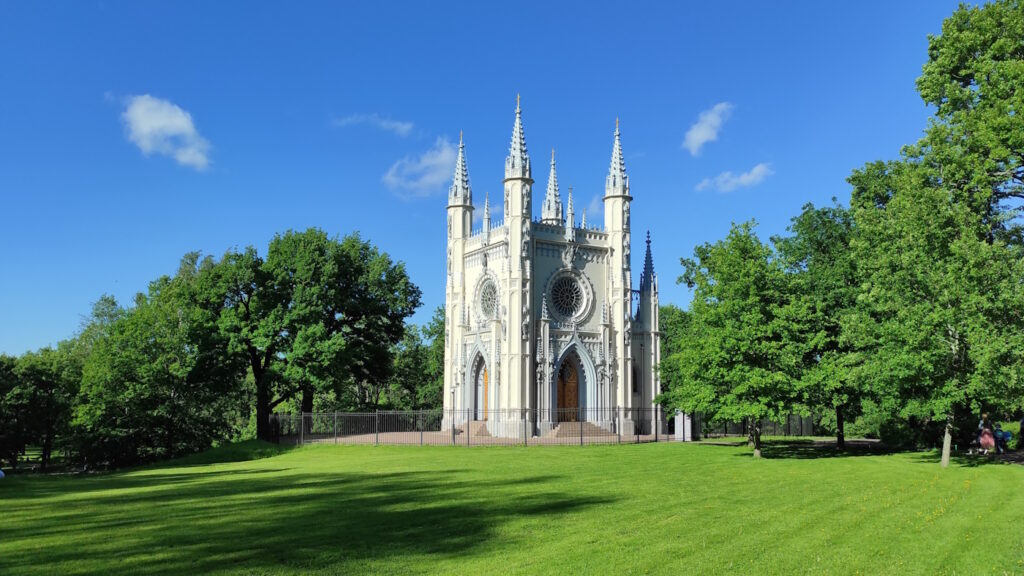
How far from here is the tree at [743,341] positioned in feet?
102

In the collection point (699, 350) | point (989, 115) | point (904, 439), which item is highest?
point (989, 115)

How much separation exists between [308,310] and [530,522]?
36.0m

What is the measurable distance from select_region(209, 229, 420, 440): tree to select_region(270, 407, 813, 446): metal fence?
2.73m

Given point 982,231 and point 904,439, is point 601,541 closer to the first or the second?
point 982,231

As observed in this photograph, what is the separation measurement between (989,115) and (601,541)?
832 inches

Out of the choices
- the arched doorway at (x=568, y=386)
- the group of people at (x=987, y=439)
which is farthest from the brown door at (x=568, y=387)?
the group of people at (x=987, y=439)

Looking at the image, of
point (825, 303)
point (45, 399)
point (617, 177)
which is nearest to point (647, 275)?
point (617, 177)

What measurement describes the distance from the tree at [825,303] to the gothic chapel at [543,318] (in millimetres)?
13257

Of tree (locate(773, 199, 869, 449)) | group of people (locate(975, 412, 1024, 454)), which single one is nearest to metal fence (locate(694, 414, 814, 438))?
tree (locate(773, 199, 869, 449))

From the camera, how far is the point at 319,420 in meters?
45.8

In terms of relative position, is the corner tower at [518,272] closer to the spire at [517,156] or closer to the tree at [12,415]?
the spire at [517,156]

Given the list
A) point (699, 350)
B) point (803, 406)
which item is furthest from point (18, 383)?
point (803, 406)

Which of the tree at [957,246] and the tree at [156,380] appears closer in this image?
the tree at [957,246]

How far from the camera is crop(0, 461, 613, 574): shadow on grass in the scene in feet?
36.2
